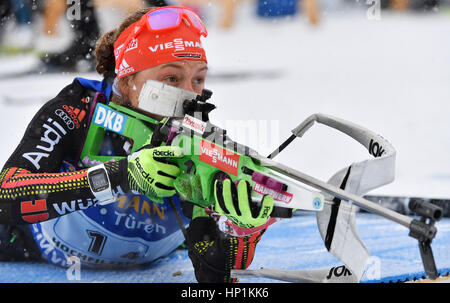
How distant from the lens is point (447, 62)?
6.59 metres

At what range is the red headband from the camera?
1.67 m

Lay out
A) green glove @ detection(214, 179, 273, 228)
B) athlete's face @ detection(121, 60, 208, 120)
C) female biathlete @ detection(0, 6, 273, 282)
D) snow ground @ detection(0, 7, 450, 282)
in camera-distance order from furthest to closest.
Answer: snow ground @ detection(0, 7, 450, 282)
athlete's face @ detection(121, 60, 208, 120)
female biathlete @ detection(0, 6, 273, 282)
green glove @ detection(214, 179, 273, 228)

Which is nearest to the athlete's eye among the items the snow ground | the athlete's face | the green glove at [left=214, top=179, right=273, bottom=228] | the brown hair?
the athlete's face

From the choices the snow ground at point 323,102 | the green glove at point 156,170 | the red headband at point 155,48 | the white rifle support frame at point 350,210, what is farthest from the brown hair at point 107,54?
the white rifle support frame at point 350,210

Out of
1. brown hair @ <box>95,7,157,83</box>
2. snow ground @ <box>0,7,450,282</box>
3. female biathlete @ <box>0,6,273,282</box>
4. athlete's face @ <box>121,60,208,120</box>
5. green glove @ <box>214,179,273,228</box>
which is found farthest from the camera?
snow ground @ <box>0,7,450,282</box>

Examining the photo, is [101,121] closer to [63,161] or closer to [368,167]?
[63,161]

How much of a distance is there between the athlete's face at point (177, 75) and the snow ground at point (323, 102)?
1.84 ft

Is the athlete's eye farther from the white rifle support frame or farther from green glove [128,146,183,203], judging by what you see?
the white rifle support frame

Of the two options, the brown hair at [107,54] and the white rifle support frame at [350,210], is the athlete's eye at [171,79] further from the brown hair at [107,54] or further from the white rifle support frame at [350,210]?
the white rifle support frame at [350,210]

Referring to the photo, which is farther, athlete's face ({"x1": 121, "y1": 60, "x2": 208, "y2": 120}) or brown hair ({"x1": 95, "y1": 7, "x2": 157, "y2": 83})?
brown hair ({"x1": 95, "y1": 7, "x2": 157, "y2": 83})

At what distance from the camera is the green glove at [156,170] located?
54.7 inches

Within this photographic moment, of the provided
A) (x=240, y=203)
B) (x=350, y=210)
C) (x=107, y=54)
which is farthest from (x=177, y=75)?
(x=350, y=210)

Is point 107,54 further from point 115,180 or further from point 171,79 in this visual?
point 115,180

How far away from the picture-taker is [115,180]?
1489 millimetres
